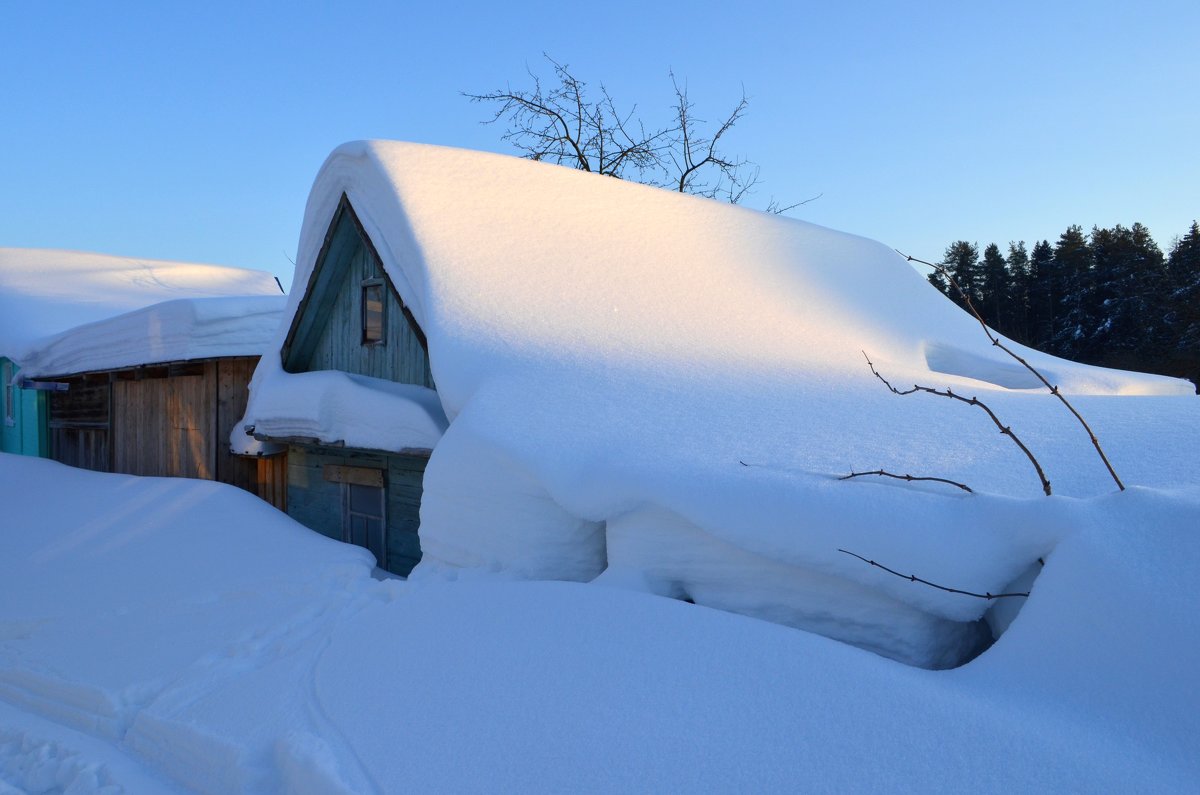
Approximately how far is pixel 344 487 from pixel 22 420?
1154cm

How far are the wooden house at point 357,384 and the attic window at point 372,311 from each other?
1 cm

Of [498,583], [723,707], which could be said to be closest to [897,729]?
[723,707]

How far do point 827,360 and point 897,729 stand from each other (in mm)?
3788

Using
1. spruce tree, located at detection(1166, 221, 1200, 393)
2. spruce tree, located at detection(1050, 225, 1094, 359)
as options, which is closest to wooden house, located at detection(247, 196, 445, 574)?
spruce tree, located at detection(1166, 221, 1200, 393)

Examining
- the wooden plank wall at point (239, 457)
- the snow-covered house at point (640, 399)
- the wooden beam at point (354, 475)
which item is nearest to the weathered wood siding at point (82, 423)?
the wooden plank wall at point (239, 457)

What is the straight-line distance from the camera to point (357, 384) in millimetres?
7023

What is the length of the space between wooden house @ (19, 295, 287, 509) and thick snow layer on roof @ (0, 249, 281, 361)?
9.19 ft

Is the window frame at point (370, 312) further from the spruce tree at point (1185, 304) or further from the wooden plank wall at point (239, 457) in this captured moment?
the spruce tree at point (1185, 304)

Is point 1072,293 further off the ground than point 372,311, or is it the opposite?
point 1072,293

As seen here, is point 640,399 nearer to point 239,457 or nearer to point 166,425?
point 239,457

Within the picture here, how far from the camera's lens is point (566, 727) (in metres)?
2.65

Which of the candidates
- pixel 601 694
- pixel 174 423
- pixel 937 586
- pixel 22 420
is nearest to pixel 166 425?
pixel 174 423

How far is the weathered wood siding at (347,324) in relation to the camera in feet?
24.1

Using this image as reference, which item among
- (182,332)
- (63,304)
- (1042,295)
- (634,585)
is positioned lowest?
(634,585)
